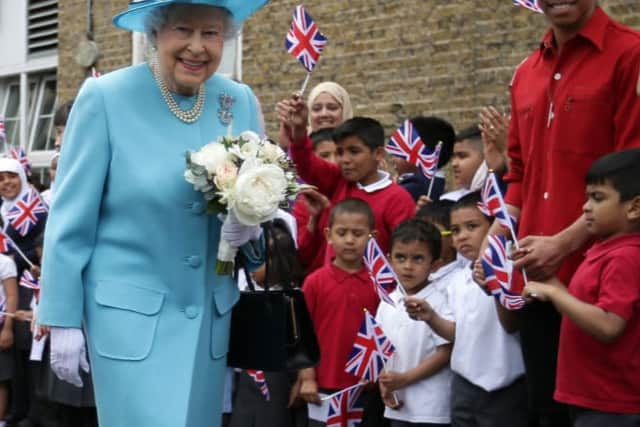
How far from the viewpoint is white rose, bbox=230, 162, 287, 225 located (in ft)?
12.3

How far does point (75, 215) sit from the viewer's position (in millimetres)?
3832

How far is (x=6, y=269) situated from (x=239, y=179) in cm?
499

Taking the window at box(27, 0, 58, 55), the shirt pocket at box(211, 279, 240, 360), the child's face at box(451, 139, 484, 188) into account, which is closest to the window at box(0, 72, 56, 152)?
the window at box(27, 0, 58, 55)

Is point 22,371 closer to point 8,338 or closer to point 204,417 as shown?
point 8,338

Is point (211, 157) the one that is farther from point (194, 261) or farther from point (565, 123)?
point (565, 123)

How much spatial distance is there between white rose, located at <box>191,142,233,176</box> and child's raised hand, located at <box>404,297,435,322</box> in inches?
62.8

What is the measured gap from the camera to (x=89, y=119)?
12.8 ft

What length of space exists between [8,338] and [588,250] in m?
5.48

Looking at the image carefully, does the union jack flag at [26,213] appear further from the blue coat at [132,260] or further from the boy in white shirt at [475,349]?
the blue coat at [132,260]

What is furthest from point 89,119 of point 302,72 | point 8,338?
point 302,72

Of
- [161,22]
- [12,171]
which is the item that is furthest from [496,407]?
[12,171]

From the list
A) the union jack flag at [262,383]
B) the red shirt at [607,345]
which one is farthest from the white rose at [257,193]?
the union jack flag at [262,383]

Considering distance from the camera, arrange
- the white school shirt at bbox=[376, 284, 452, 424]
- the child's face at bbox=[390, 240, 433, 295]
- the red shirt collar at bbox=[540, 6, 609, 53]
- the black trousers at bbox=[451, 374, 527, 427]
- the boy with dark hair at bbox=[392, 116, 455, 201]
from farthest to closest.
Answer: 1. the boy with dark hair at bbox=[392, 116, 455, 201]
2. the child's face at bbox=[390, 240, 433, 295]
3. the white school shirt at bbox=[376, 284, 452, 424]
4. the black trousers at bbox=[451, 374, 527, 427]
5. the red shirt collar at bbox=[540, 6, 609, 53]

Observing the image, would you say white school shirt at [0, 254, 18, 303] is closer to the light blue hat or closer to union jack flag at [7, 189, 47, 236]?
union jack flag at [7, 189, 47, 236]
